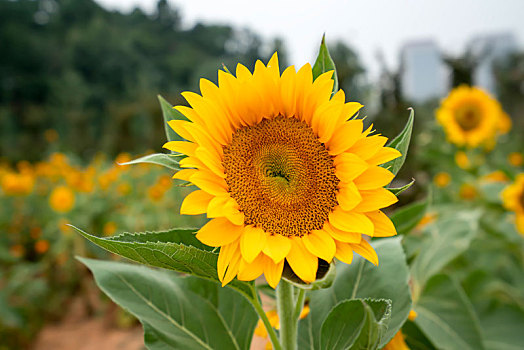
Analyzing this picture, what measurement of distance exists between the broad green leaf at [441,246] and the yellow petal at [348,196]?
697mm

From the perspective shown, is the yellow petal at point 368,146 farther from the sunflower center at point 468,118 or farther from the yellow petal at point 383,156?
the sunflower center at point 468,118

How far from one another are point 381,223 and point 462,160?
2926mm

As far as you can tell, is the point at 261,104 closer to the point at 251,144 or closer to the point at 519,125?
the point at 251,144

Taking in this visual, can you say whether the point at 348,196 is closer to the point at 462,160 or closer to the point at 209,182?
the point at 209,182

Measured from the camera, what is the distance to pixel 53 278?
3.91 m

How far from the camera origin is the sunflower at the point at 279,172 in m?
0.57

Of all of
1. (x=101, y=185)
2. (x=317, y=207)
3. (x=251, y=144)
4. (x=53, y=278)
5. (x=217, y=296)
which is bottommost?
(x=53, y=278)

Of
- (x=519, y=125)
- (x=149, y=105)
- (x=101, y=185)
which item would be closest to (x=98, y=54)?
(x=149, y=105)

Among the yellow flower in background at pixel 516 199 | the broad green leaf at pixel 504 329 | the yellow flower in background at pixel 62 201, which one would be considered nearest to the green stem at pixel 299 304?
the broad green leaf at pixel 504 329

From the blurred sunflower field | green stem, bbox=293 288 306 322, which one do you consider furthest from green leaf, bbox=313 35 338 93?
green stem, bbox=293 288 306 322

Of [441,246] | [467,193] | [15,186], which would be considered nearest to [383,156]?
Result: [441,246]

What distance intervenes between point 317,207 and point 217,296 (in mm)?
282

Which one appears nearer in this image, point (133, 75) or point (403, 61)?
point (403, 61)

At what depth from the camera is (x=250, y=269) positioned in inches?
22.1
